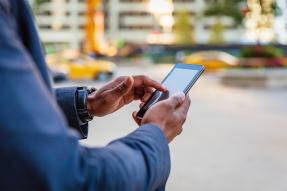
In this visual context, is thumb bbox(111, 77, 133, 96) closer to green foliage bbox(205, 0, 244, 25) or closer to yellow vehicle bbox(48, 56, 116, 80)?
yellow vehicle bbox(48, 56, 116, 80)

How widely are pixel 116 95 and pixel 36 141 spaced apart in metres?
0.77

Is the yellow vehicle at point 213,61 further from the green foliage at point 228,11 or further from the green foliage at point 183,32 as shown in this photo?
the green foliage at point 183,32

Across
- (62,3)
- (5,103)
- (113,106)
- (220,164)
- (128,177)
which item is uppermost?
(5,103)

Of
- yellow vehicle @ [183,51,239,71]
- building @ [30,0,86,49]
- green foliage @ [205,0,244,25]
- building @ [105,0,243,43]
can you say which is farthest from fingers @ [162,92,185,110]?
building @ [105,0,243,43]

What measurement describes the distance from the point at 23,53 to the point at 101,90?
76 cm

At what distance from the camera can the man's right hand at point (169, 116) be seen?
1.05 metres

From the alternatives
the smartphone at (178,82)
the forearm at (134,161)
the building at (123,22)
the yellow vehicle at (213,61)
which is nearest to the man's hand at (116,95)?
the smartphone at (178,82)

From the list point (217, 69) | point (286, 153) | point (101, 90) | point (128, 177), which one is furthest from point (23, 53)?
point (217, 69)

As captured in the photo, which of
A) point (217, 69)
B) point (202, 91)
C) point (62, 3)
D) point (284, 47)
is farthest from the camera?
point (62, 3)

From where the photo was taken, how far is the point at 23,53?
0.85 m

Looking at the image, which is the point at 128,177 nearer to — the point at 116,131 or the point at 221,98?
the point at 116,131

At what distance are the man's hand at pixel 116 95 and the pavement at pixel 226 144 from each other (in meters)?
3.85

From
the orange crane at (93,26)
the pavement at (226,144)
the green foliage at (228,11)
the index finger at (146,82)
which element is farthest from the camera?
the green foliage at (228,11)

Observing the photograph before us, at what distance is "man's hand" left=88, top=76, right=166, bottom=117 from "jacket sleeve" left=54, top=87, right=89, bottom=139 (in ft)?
0.25
